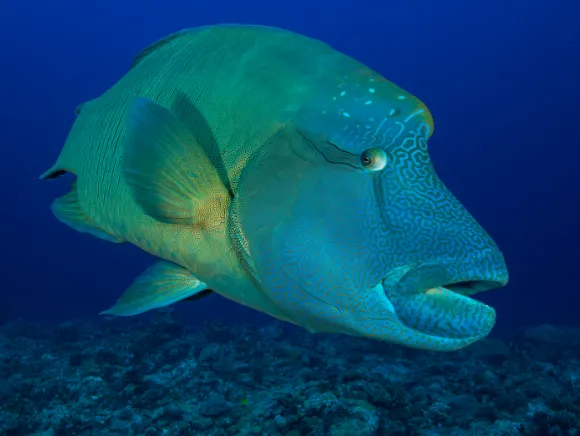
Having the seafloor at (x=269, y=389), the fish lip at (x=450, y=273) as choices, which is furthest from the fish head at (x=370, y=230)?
the seafloor at (x=269, y=389)

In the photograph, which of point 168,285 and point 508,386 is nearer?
point 168,285

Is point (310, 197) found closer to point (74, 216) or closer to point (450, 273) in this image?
point (450, 273)

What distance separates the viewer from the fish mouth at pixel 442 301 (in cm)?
126

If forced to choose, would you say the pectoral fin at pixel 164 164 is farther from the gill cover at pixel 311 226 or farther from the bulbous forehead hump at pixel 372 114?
the bulbous forehead hump at pixel 372 114

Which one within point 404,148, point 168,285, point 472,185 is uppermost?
point 404,148

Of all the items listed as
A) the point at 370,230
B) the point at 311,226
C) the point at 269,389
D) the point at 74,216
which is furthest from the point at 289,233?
the point at 269,389

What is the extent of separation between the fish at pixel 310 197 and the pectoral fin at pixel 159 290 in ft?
0.43

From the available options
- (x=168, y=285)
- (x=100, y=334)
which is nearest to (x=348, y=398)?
(x=168, y=285)

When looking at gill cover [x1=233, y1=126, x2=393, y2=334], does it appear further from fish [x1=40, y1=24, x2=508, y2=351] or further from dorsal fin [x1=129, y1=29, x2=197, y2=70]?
dorsal fin [x1=129, y1=29, x2=197, y2=70]

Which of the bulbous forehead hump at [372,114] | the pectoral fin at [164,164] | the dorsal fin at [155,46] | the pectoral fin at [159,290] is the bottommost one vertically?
the pectoral fin at [159,290]

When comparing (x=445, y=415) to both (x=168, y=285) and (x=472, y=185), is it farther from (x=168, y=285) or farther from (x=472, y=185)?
(x=472, y=185)

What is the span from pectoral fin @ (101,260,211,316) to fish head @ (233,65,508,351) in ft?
2.03

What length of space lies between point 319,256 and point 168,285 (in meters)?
0.94

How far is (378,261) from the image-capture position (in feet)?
4.26
